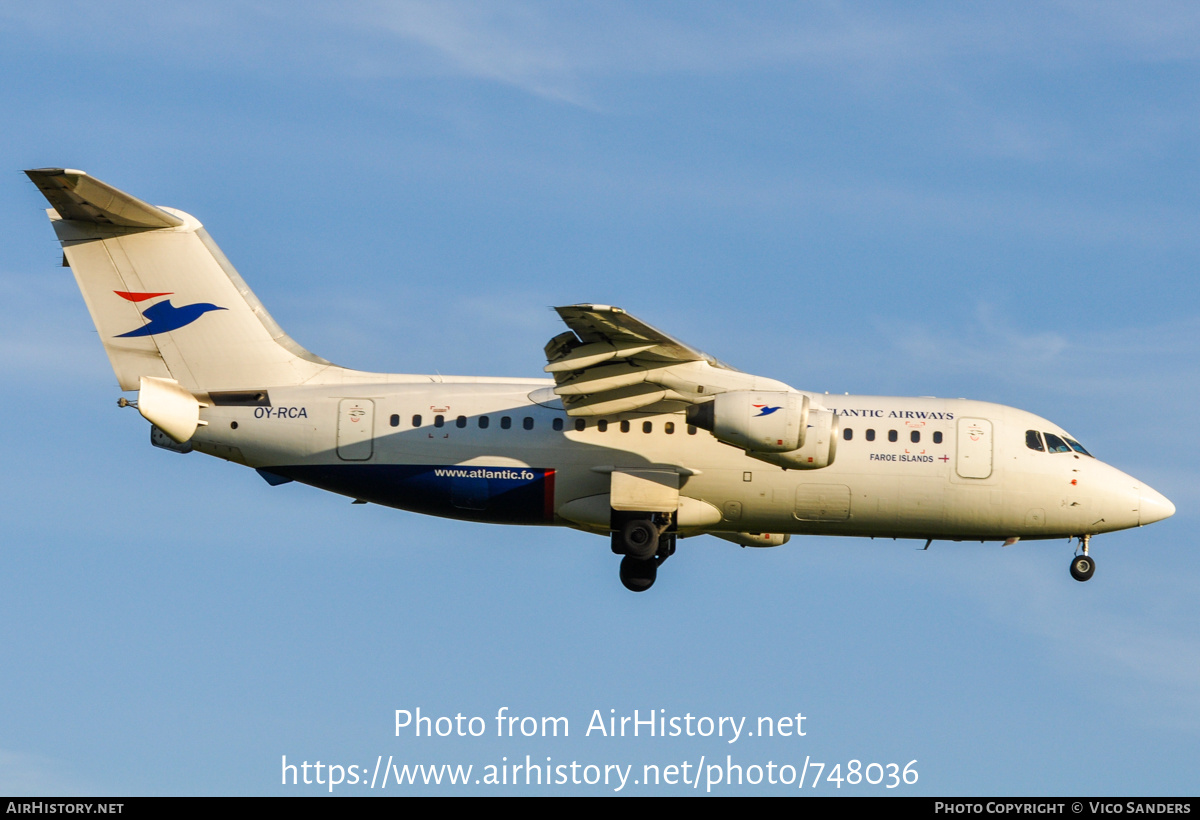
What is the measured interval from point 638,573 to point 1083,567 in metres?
7.81

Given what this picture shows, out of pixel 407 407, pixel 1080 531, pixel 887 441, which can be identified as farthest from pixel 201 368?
pixel 1080 531

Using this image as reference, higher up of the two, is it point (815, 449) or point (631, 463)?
point (815, 449)

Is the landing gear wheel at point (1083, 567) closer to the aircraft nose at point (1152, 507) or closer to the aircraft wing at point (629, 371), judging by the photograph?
the aircraft nose at point (1152, 507)

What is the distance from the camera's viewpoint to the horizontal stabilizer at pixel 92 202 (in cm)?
2148

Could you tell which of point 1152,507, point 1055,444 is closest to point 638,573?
point 1055,444

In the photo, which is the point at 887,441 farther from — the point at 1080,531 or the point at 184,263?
the point at 184,263

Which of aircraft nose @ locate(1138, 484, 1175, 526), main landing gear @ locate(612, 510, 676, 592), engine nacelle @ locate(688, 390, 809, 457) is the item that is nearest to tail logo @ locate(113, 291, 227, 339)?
main landing gear @ locate(612, 510, 676, 592)

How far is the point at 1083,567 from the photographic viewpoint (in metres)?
23.4

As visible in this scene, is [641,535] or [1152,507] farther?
[1152,507]

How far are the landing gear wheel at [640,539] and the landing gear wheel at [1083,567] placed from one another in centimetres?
751

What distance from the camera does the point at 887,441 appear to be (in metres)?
→ 22.5

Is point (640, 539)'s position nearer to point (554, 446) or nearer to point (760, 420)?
point (554, 446)

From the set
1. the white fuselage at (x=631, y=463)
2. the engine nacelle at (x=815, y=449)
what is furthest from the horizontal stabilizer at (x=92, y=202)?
the engine nacelle at (x=815, y=449)

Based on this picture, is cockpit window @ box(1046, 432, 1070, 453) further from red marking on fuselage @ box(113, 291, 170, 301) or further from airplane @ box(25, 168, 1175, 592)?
red marking on fuselage @ box(113, 291, 170, 301)
